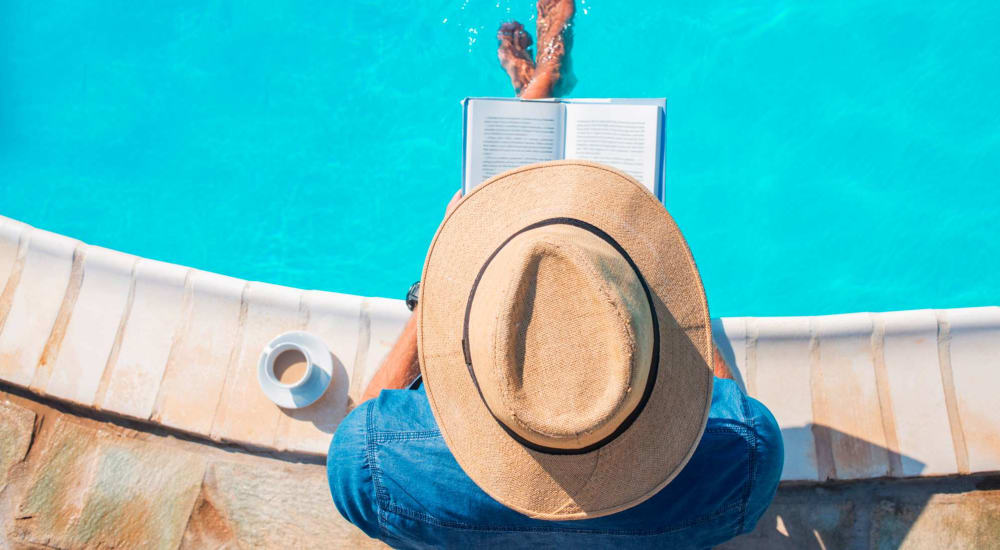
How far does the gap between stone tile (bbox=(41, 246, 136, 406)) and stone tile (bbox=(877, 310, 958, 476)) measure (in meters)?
3.44

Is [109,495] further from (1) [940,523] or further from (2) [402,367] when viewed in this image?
(1) [940,523]

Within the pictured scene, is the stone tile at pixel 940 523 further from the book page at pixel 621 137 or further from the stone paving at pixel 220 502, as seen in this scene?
the book page at pixel 621 137

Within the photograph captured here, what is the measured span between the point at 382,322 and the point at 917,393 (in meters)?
2.33

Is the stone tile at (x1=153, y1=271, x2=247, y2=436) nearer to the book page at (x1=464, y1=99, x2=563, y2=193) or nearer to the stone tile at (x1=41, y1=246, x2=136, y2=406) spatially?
the stone tile at (x1=41, y1=246, x2=136, y2=406)

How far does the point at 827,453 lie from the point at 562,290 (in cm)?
199

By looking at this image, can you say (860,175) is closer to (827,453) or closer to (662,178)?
(827,453)

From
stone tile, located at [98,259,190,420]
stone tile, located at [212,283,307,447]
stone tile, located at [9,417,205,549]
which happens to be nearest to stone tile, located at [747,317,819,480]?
stone tile, located at [212,283,307,447]

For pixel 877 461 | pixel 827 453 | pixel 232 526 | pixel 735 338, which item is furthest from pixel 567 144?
pixel 232 526

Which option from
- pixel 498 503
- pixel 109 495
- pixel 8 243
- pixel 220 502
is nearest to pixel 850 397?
pixel 498 503

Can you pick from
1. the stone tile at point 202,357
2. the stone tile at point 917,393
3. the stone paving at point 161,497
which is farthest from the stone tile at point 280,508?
the stone tile at point 917,393

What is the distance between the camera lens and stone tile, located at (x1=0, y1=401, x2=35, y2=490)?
2.79m

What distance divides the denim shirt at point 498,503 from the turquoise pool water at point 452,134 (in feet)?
7.66

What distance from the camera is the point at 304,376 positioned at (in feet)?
8.05

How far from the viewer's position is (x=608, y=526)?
1687 mm
